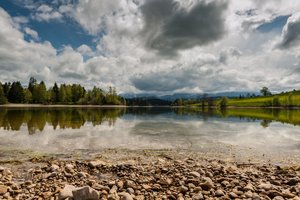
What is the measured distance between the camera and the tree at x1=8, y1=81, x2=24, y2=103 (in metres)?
167

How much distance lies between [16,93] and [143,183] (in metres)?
178

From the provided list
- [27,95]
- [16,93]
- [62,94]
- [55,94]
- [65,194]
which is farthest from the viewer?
[55,94]

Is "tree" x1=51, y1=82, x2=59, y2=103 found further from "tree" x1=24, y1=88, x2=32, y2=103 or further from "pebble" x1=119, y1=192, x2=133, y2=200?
"pebble" x1=119, y1=192, x2=133, y2=200

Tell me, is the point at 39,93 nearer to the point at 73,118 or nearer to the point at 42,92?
the point at 42,92

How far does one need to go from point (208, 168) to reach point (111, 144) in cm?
1286

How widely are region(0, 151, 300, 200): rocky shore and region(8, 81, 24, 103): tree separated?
558 feet

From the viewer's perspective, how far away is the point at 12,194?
10805 millimetres

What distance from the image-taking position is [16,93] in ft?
549

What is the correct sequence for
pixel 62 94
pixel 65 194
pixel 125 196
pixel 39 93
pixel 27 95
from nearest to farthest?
pixel 65 194
pixel 125 196
pixel 27 95
pixel 39 93
pixel 62 94

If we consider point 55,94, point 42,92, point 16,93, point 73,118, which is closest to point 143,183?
point 73,118

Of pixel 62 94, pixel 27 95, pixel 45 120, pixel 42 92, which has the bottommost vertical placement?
pixel 45 120

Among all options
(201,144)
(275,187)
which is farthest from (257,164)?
(201,144)

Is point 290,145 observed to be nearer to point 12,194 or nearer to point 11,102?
point 12,194

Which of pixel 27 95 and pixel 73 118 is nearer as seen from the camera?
pixel 73 118
